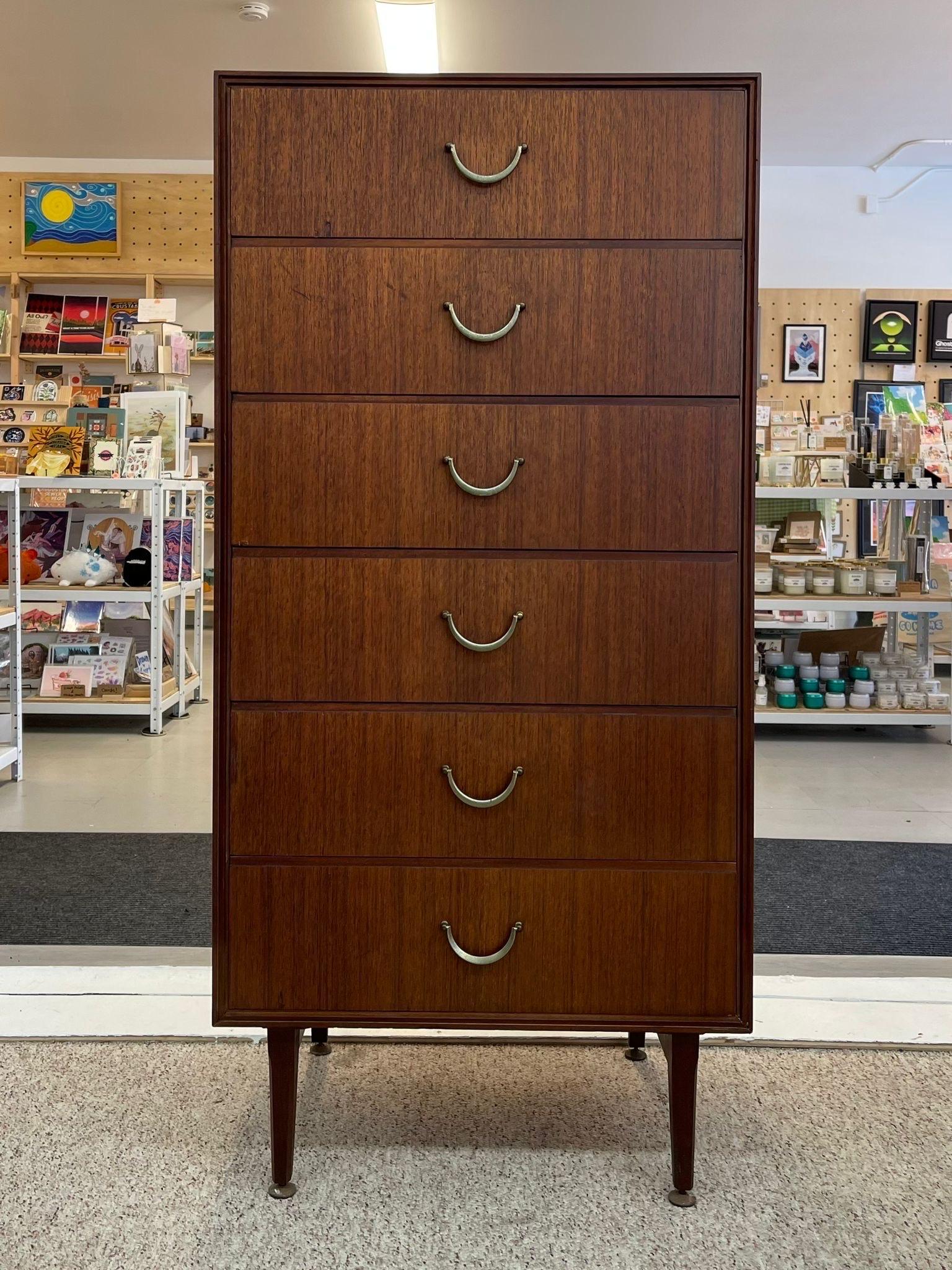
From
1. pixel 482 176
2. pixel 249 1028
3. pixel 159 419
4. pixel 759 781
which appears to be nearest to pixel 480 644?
pixel 482 176

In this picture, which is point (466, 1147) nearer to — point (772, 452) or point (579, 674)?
point (579, 674)

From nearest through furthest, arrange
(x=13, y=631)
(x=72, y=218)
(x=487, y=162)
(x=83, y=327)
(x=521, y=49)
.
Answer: (x=487, y=162) → (x=13, y=631) → (x=521, y=49) → (x=72, y=218) → (x=83, y=327)

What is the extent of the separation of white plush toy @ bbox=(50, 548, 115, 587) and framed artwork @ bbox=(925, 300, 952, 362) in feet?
20.7

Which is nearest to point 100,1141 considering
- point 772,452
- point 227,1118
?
point 227,1118

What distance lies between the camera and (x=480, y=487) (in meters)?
1.35

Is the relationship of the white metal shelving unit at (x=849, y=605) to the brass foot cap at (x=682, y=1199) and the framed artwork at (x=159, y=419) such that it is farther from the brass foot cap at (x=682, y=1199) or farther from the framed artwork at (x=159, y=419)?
the brass foot cap at (x=682, y=1199)

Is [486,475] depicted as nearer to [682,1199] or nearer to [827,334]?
[682,1199]

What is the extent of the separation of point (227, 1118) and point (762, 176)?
805 centimetres

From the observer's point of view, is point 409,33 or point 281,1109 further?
point 409,33

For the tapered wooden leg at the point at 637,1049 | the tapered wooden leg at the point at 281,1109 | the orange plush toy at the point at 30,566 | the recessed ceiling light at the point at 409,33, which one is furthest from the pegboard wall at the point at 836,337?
the tapered wooden leg at the point at 281,1109

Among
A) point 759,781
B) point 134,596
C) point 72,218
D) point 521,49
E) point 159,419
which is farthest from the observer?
point 72,218

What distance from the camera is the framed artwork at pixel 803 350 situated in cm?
814

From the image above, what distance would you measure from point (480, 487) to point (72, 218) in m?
7.93

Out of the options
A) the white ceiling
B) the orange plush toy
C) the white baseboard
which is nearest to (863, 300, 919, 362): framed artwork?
the white ceiling
